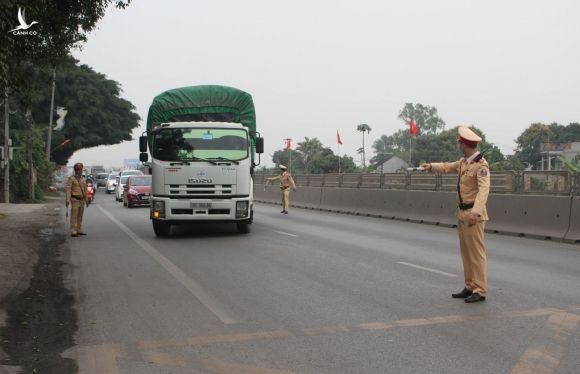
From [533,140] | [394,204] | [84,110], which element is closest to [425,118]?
[533,140]

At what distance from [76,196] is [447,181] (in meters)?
10.5

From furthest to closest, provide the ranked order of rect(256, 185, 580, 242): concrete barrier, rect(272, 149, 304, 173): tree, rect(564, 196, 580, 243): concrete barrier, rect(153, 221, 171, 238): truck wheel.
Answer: rect(272, 149, 304, 173): tree → rect(153, 221, 171, 238): truck wheel → rect(256, 185, 580, 242): concrete barrier → rect(564, 196, 580, 243): concrete barrier

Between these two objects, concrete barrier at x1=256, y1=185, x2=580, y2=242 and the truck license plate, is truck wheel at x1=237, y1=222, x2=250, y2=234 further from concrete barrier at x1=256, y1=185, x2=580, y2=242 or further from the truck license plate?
concrete barrier at x1=256, y1=185, x2=580, y2=242

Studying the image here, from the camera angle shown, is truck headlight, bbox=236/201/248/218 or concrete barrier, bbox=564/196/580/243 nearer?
concrete barrier, bbox=564/196/580/243

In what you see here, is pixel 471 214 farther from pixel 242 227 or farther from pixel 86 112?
pixel 86 112

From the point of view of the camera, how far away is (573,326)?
5703 millimetres

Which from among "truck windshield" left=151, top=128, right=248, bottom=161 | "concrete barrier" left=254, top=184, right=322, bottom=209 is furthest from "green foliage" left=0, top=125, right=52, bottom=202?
"truck windshield" left=151, top=128, right=248, bottom=161

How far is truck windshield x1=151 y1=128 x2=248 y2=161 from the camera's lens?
13.7 meters

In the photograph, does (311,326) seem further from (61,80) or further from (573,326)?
(61,80)

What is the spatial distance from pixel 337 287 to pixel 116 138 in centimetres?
5497

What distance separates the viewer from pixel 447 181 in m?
18.8

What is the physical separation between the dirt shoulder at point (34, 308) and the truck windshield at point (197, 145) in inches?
117

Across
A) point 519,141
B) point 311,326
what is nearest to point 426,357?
point 311,326

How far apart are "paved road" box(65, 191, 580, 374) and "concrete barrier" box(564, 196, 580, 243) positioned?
29.7 inches
